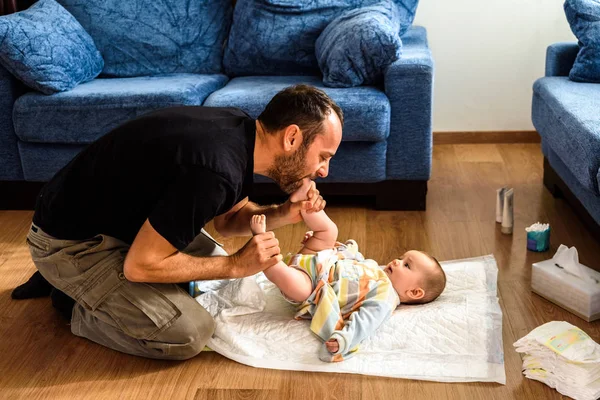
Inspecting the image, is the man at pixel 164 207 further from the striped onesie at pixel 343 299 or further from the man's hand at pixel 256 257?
the striped onesie at pixel 343 299

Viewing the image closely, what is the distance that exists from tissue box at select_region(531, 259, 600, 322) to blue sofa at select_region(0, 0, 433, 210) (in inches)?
35.2

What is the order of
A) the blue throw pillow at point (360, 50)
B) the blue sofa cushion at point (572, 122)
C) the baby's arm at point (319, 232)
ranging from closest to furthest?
1. the baby's arm at point (319, 232)
2. the blue sofa cushion at point (572, 122)
3. the blue throw pillow at point (360, 50)

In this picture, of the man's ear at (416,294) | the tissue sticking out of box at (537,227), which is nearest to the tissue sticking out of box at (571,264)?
the tissue sticking out of box at (537,227)

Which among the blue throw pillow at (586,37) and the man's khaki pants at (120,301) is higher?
the blue throw pillow at (586,37)

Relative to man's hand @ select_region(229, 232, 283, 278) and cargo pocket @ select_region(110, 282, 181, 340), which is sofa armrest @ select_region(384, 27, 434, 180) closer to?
man's hand @ select_region(229, 232, 283, 278)

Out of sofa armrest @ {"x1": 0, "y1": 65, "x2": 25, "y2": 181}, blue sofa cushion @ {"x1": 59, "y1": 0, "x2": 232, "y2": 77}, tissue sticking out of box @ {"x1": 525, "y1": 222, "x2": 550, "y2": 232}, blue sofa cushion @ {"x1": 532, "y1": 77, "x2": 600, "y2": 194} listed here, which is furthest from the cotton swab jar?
sofa armrest @ {"x1": 0, "y1": 65, "x2": 25, "y2": 181}

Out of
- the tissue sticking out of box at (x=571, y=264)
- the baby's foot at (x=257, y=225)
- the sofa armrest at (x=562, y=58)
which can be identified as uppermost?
the sofa armrest at (x=562, y=58)

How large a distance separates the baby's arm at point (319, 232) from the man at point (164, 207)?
0.09m

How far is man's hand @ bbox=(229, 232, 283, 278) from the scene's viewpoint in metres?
2.24

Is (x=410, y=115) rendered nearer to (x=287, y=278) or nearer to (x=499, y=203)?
(x=499, y=203)

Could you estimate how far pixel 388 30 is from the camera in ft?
10.9

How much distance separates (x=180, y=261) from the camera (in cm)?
219

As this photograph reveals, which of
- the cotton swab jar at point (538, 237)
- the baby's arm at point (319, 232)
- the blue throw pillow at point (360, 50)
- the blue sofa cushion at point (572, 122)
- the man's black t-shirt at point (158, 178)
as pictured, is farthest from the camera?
the blue throw pillow at point (360, 50)

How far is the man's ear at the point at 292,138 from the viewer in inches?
86.0
